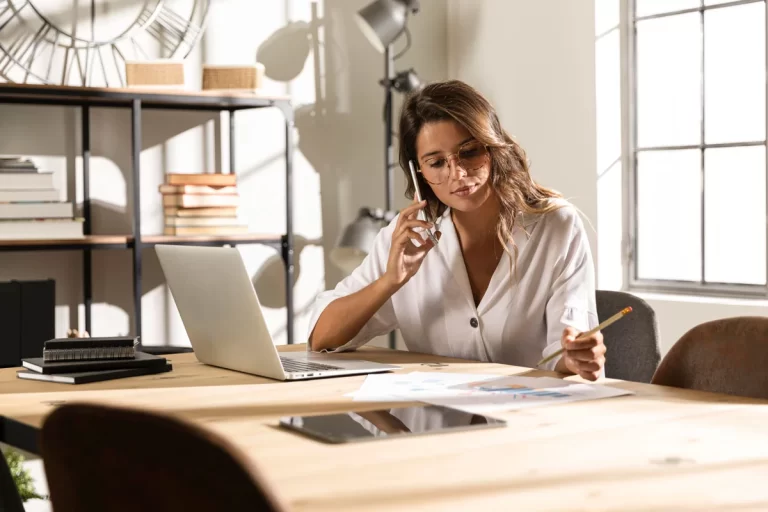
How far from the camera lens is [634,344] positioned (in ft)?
7.44

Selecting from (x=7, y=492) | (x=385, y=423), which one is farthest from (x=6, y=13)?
(x=385, y=423)

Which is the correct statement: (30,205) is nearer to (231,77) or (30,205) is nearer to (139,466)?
(231,77)

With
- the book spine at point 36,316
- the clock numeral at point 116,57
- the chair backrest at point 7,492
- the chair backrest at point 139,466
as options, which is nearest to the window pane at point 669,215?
the clock numeral at point 116,57

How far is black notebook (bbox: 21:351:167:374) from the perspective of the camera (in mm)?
1837

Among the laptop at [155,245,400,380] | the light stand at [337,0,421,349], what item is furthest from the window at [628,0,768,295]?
the laptop at [155,245,400,380]

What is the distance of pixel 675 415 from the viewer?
140 centimetres

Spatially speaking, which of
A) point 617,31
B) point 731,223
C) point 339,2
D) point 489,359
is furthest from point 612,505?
point 339,2

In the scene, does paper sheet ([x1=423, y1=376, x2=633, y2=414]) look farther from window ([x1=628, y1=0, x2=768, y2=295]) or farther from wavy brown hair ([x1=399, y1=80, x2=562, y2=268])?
window ([x1=628, y1=0, x2=768, y2=295])

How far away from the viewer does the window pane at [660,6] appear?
3809 millimetres

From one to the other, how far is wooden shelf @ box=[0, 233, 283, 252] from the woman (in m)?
1.27

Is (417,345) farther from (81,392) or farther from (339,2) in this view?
(339,2)

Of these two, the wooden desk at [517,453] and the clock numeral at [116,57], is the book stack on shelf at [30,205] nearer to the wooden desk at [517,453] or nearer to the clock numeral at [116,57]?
the clock numeral at [116,57]

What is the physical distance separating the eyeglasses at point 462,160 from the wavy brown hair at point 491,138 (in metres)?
0.02

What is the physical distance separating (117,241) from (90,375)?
168cm
